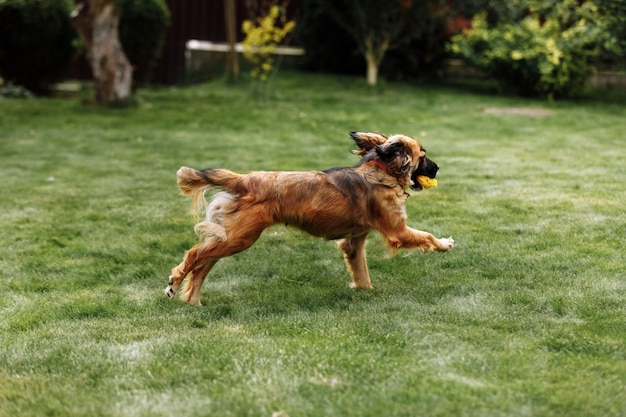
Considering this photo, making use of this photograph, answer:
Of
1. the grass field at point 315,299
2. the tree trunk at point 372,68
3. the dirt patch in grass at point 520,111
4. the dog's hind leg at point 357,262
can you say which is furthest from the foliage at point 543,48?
the dog's hind leg at point 357,262

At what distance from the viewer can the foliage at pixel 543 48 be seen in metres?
14.4

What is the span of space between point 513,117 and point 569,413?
33.4ft

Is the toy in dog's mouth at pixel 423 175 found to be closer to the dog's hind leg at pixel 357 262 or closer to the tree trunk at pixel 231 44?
the dog's hind leg at pixel 357 262

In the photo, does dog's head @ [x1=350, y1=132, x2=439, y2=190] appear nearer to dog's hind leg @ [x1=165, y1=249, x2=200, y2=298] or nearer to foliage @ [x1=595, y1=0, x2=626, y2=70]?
dog's hind leg @ [x1=165, y1=249, x2=200, y2=298]

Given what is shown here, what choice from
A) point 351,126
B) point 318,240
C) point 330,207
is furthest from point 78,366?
point 351,126

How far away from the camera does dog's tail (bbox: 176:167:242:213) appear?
16.1 ft

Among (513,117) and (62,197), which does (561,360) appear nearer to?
(62,197)

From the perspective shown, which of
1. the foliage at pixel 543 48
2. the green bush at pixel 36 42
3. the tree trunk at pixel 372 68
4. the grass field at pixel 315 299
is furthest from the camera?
the tree trunk at pixel 372 68

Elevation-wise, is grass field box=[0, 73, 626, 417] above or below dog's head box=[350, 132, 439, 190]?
below

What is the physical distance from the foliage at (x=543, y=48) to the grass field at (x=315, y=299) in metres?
4.24

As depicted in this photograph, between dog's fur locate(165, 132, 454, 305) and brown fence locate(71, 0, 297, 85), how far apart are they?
49.3 ft

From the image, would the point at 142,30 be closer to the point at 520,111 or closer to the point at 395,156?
the point at 520,111

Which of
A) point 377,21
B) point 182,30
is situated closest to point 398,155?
point 377,21

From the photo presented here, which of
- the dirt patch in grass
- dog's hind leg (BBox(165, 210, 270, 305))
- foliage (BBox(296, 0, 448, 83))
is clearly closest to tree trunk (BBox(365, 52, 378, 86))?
foliage (BBox(296, 0, 448, 83))
